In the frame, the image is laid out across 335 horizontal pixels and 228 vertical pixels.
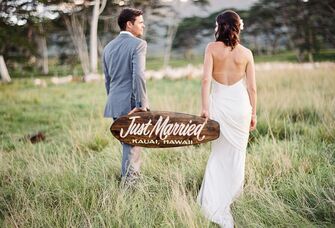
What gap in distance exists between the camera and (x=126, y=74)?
4.04 m

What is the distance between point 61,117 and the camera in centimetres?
863

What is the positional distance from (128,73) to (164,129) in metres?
0.72

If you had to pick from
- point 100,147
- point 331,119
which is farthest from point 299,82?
point 100,147

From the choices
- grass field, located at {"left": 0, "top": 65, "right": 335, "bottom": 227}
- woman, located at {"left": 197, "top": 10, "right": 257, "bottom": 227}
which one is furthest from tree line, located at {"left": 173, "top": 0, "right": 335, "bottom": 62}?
woman, located at {"left": 197, "top": 10, "right": 257, "bottom": 227}

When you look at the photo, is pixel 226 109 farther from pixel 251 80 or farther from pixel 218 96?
pixel 251 80

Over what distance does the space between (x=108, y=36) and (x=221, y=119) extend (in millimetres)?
29539

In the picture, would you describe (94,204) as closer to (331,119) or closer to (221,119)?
(221,119)

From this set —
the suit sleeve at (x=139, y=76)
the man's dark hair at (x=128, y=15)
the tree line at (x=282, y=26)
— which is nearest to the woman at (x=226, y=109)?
the suit sleeve at (x=139, y=76)

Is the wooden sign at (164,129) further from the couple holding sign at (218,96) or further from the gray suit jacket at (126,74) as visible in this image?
the gray suit jacket at (126,74)

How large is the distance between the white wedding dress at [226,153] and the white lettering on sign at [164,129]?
9.6 inches

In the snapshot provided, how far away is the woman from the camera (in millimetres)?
3555

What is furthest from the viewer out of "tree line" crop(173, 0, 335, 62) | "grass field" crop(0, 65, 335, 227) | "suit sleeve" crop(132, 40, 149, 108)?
"tree line" crop(173, 0, 335, 62)

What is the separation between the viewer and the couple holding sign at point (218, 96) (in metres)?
3.56

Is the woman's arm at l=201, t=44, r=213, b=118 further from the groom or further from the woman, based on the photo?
the groom
